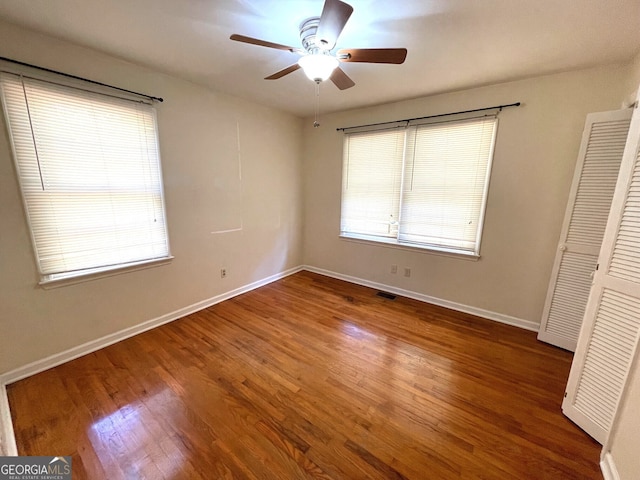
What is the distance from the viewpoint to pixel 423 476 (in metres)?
1.26

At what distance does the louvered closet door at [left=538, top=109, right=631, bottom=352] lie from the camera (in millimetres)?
1863

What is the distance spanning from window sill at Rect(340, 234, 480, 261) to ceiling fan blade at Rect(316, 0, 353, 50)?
243 cm

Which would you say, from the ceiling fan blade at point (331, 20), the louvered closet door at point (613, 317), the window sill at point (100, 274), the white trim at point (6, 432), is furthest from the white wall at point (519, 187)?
the white trim at point (6, 432)

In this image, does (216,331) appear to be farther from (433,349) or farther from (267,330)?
(433,349)

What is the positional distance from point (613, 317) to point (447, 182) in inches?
73.7

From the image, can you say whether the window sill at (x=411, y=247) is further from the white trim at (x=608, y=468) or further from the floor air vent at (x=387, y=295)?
the white trim at (x=608, y=468)

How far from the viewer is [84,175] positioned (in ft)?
6.50

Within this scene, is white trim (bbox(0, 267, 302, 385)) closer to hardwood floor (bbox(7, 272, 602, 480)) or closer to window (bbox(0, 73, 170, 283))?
hardwood floor (bbox(7, 272, 602, 480))

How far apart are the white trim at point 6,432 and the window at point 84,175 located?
829mm

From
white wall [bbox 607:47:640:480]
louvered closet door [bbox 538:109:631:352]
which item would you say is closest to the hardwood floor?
white wall [bbox 607:47:640:480]

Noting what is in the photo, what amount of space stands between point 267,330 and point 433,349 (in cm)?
162

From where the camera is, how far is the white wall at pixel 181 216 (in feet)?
5.80

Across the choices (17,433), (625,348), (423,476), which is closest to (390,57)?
(625,348)

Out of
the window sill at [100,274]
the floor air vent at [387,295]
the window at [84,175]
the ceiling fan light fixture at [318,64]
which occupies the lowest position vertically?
the floor air vent at [387,295]
